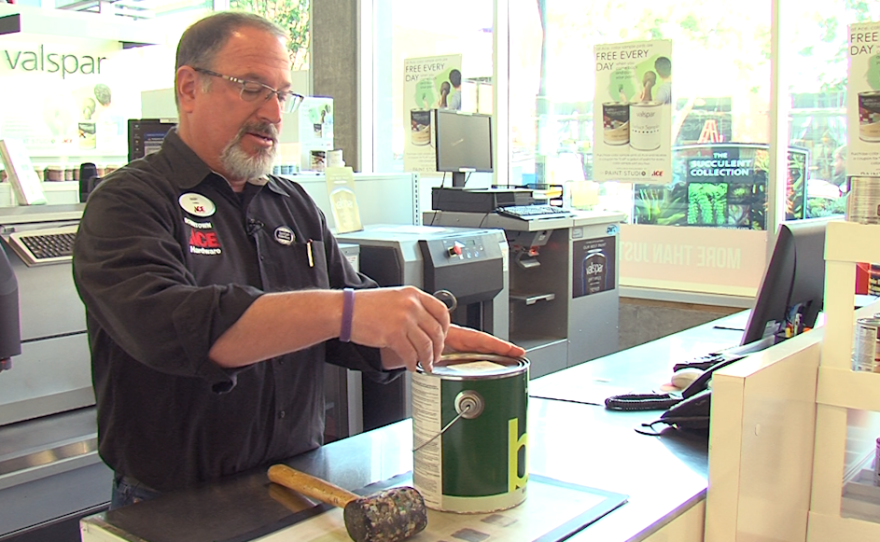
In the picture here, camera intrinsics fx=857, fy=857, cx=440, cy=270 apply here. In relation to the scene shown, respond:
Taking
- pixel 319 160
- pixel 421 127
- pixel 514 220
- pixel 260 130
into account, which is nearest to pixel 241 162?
pixel 260 130

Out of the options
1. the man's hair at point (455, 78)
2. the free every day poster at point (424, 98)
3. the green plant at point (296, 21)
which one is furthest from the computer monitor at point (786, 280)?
the green plant at point (296, 21)

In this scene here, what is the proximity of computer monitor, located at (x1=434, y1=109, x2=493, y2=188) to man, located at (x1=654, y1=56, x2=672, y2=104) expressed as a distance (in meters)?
0.89

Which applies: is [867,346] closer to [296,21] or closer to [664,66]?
[664,66]

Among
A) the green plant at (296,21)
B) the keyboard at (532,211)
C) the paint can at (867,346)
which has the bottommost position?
the paint can at (867,346)

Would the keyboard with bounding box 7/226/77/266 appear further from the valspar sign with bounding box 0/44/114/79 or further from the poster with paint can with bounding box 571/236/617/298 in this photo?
the valspar sign with bounding box 0/44/114/79

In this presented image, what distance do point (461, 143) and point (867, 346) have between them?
2.56 m

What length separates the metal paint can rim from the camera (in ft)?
3.35

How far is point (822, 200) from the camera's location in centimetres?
412

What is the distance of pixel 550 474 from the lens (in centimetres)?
129

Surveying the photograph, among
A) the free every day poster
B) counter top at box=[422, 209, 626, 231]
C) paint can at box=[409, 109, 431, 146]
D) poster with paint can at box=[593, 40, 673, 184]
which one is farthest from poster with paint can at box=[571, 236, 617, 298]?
paint can at box=[409, 109, 431, 146]

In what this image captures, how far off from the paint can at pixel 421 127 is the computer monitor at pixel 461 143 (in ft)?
3.10

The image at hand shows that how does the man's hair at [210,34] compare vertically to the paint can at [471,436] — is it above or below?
above

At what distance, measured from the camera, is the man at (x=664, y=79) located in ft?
13.9

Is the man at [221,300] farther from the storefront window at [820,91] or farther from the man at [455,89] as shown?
the man at [455,89]
